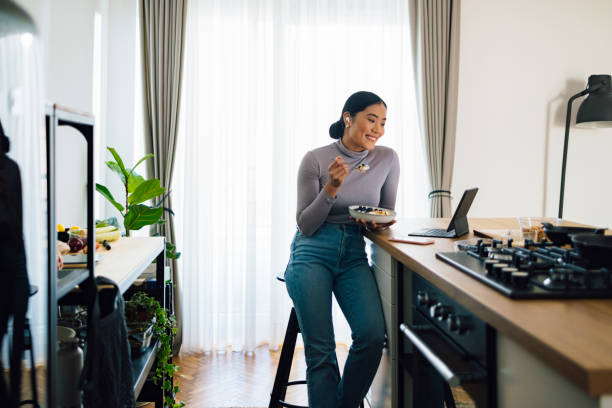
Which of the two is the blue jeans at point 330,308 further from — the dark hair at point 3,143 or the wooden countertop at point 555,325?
the dark hair at point 3,143

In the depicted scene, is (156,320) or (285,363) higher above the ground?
(156,320)

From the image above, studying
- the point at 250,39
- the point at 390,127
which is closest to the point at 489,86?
the point at 390,127

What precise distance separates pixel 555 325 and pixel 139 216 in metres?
2.18

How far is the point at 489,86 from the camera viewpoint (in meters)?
3.34

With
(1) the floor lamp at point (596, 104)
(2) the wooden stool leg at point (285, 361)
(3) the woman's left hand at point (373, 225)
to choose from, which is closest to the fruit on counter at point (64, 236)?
(2) the wooden stool leg at point (285, 361)

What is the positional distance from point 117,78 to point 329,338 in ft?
7.97

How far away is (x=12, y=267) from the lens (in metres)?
0.62

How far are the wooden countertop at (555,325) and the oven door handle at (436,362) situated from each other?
167 mm

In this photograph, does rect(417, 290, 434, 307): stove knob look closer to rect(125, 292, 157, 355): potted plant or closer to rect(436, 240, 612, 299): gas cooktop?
rect(436, 240, 612, 299): gas cooktop

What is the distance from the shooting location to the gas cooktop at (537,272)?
2.70ft

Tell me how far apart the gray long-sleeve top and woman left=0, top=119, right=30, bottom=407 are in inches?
48.6

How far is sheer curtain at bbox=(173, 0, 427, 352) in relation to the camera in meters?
3.07

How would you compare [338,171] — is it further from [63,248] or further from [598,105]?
[598,105]

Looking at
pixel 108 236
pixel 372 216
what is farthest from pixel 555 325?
pixel 108 236
